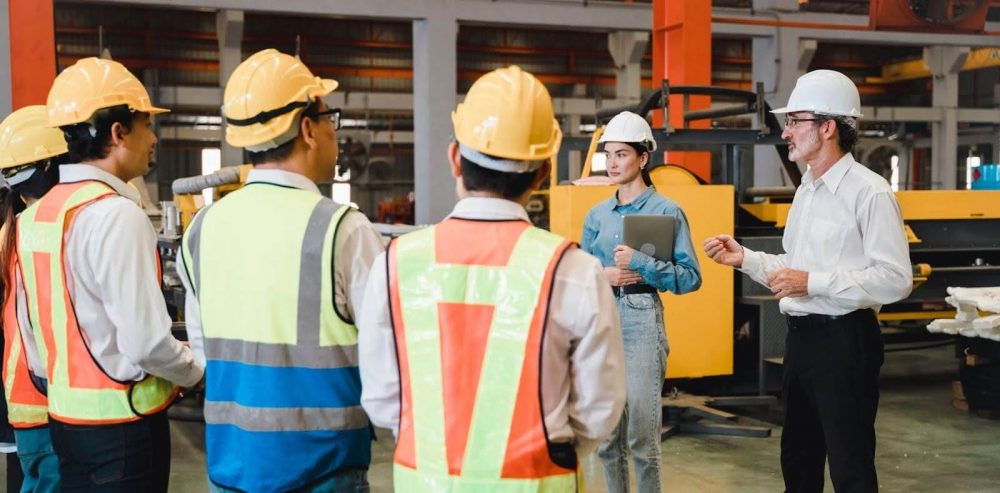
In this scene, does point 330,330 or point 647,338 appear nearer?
point 330,330

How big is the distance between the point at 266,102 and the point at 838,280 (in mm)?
2015

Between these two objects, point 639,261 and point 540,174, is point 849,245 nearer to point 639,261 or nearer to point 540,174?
point 639,261

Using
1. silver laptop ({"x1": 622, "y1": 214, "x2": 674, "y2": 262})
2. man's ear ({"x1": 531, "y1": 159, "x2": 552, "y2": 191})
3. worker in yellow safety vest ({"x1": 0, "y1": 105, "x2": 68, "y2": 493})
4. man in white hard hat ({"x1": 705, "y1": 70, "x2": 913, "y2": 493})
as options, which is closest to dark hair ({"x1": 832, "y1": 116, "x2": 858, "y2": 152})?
man in white hard hat ({"x1": 705, "y1": 70, "x2": 913, "y2": 493})

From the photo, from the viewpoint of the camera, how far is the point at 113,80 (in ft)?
9.17

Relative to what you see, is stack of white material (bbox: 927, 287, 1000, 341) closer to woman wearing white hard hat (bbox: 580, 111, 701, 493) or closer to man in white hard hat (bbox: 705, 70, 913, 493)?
woman wearing white hard hat (bbox: 580, 111, 701, 493)

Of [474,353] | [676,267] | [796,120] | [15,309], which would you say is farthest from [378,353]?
[676,267]

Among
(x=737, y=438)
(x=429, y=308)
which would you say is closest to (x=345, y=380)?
(x=429, y=308)

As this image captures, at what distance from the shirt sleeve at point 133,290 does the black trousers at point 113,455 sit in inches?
7.8

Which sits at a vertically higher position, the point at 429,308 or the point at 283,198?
the point at 283,198

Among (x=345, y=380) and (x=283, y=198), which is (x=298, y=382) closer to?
(x=345, y=380)

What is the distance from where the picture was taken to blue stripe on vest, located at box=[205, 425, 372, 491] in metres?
2.12

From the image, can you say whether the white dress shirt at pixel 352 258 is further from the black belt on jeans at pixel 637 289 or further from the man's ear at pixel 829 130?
the black belt on jeans at pixel 637 289

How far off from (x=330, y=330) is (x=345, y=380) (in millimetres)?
117

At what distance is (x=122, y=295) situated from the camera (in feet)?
8.25
